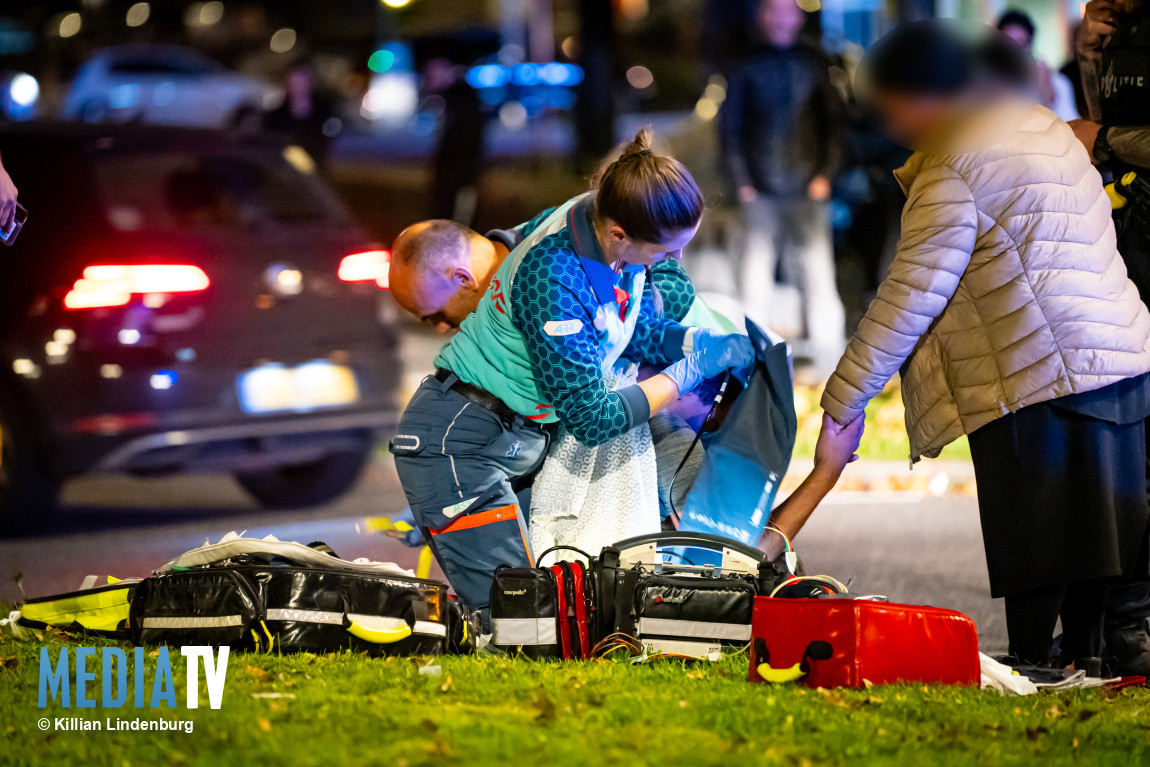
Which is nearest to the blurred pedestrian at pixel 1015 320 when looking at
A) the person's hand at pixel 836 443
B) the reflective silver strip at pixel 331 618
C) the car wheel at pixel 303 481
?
the person's hand at pixel 836 443

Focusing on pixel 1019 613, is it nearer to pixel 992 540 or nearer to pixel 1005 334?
pixel 992 540

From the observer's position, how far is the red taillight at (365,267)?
6652 mm

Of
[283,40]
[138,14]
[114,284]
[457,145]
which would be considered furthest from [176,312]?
[138,14]

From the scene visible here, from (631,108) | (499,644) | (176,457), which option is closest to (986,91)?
(499,644)

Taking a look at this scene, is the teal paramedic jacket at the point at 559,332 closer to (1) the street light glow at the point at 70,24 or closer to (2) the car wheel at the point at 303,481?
(2) the car wheel at the point at 303,481

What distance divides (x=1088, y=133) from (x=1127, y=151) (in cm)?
17

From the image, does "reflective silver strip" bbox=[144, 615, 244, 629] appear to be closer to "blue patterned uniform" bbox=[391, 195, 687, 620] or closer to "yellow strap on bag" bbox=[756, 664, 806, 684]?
"blue patterned uniform" bbox=[391, 195, 687, 620]

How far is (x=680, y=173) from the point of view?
3811 millimetres

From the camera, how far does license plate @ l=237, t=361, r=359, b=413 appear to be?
6.43 meters

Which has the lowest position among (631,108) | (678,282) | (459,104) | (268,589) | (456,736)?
(456,736)

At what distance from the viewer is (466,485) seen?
4.10 metres

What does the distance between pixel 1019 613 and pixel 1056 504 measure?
15.2 inches

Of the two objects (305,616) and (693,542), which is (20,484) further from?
(693,542)

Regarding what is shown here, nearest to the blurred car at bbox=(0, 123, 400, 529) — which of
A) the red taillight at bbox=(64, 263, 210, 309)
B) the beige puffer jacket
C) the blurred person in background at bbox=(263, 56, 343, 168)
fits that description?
the red taillight at bbox=(64, 263, 210, 309)
